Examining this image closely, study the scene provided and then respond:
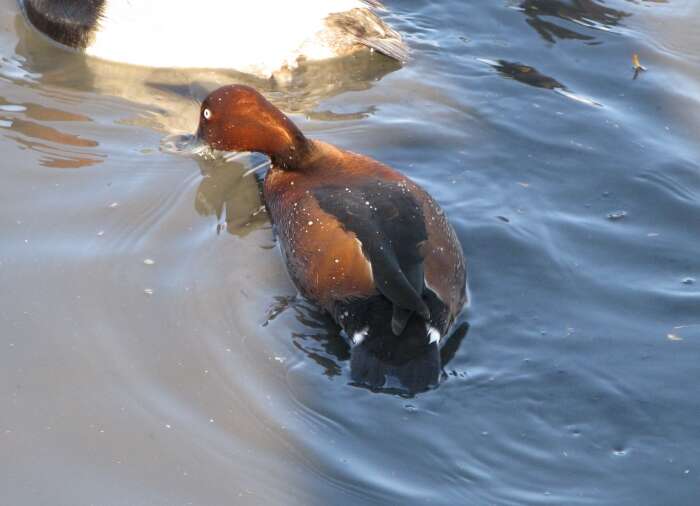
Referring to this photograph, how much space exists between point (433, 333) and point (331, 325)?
52cm

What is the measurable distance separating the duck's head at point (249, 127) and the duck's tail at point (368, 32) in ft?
5.34

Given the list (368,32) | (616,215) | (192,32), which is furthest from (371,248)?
(368,32)

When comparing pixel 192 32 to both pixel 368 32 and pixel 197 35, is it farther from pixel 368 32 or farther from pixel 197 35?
pixel 368 32

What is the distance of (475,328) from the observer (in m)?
4.58

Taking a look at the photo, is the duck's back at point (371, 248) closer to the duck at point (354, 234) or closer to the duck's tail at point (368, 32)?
the duck at point (354, 234)

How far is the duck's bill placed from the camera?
18.3ft

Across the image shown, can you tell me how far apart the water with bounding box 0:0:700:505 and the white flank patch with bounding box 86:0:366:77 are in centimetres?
14

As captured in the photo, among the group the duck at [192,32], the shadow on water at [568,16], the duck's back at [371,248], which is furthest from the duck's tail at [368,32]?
the duck's back at [371,248]

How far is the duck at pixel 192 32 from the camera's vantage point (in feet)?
21.4

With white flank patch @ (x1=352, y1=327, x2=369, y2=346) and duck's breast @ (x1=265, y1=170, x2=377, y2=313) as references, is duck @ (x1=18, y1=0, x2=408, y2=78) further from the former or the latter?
white flank patch @ (x1=352, y1=327, x2=369, y2=346)

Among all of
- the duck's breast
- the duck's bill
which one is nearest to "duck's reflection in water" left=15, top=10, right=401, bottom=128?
the duck's bill

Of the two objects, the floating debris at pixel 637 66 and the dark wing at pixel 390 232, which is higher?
the floating debris at pixel 637 66

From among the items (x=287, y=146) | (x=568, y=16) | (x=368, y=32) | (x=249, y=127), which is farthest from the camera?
(x=568, y=16)

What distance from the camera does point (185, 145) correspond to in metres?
5.63
